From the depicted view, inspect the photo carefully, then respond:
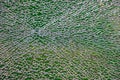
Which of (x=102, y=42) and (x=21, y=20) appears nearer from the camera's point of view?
(x=102, y=42)

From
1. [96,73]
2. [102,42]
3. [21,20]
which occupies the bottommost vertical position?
[96,73]

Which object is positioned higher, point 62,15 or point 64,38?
point 62,15

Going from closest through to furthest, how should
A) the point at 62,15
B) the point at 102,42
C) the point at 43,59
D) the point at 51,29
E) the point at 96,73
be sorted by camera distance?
the point at 96,73 → the point at 43,59 → the point at 102,42 → the point at 51,29 → the point at 62,15

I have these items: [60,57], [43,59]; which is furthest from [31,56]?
[60,57]

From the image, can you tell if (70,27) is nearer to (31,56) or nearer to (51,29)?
(51,29)

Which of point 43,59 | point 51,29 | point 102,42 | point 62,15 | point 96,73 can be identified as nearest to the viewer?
point 96,73

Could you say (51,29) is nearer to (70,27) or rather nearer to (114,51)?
(70,27)

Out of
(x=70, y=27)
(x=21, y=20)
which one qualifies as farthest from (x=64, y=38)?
(x=21, y=20)
